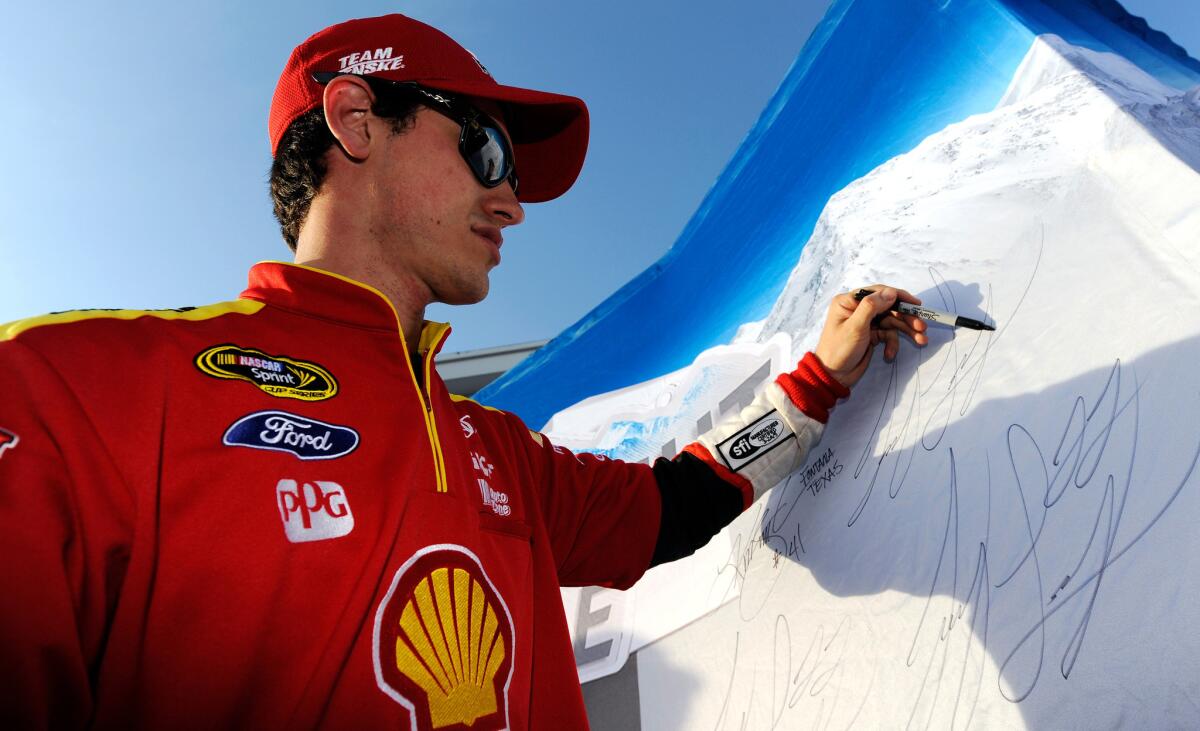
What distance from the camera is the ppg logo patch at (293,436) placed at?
0.73 m

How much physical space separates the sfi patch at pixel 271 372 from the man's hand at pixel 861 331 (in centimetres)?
66

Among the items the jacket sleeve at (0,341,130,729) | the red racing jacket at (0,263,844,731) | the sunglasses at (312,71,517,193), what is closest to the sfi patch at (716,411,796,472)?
the red racing jacket at (0,263,844,731)

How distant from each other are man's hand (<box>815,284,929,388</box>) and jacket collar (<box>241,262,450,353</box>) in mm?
585

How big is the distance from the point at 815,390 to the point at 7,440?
91 cm

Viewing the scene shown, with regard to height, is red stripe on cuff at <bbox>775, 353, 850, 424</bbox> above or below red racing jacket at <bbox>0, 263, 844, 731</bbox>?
below

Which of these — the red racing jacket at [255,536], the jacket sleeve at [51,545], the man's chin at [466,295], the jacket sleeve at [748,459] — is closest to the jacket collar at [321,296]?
the red racing jacket at [255,536]

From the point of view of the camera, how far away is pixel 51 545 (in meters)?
0.57

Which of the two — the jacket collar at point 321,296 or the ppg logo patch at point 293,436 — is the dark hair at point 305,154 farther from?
the ppg logo patch at point 293,436

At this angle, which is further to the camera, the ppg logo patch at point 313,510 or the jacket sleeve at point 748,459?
the jacket sleeve at point 748,459

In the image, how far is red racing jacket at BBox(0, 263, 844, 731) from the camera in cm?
59

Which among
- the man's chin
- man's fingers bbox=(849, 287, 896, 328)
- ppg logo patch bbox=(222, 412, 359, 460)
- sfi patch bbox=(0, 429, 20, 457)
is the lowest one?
man's fingers bbox=(849, 287, 896, 328)

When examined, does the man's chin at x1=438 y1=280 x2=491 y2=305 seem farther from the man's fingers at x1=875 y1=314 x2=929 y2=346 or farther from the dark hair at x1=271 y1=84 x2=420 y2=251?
the man's fingers at x1=875 y1=314 x2=929 y2=346

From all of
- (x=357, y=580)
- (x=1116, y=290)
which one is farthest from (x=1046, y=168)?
(x=357, y=580)

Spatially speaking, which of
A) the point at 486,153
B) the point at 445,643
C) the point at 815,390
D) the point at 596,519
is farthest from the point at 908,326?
the point at 445,643
